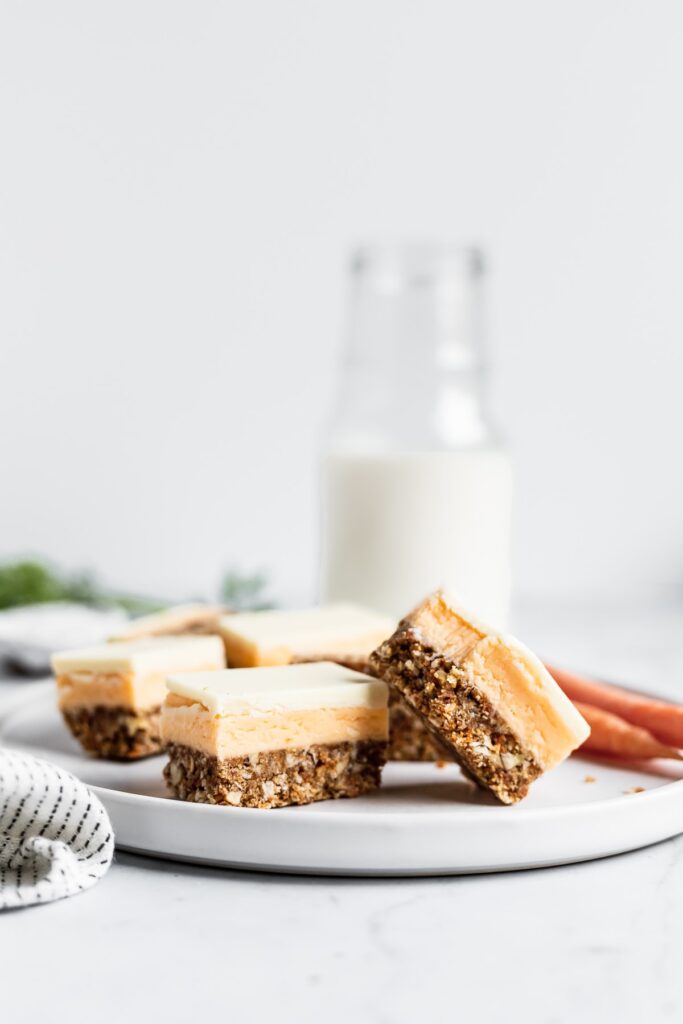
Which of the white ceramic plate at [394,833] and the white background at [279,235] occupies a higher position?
the white background at [279,235]

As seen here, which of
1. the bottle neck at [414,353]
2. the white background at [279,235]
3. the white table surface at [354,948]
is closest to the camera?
the white table surface at [354,948]

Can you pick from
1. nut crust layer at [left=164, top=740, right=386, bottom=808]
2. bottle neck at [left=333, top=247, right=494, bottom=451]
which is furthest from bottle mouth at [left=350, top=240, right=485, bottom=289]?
nut crust layer at [left=164, top=740, right=386, bottom=808]

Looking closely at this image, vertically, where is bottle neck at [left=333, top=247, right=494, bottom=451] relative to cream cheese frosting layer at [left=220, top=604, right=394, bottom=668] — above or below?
above

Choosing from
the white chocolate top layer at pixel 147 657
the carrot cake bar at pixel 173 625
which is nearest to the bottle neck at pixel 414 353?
the carrot cake bar at pixel 173 625

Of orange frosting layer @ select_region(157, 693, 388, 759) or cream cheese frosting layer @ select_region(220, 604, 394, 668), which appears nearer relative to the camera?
orange frosting layer @ select_region(157, 693, 388, 759)

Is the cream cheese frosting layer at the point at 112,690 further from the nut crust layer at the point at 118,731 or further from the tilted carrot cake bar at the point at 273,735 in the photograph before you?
the tilted carrot cake bar at the point at 273,735

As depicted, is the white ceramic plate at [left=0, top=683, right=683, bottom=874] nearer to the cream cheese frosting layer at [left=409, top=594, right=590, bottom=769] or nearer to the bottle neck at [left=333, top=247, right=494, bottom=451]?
the cream cheese frosting layer at [left=409, top=594, right=590, bottom=769]

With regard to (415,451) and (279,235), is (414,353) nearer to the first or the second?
(415,451)
